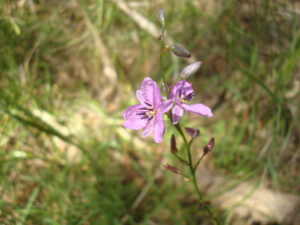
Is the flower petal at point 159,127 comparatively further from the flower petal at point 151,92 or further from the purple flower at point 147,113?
the flower petal at point 151,92

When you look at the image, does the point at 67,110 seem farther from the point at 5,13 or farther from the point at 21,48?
the point at 5,13

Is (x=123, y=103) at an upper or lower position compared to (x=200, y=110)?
upper

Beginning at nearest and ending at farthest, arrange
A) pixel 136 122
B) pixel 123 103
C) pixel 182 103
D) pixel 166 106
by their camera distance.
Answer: pixel 166 106
pixel 182 103
pixel 136 122
pixel 123 103

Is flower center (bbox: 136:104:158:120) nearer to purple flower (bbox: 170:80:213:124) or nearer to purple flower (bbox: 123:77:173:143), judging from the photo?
purple flower (bbox: 123:77:173:143)

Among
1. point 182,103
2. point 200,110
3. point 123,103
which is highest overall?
point 123,103

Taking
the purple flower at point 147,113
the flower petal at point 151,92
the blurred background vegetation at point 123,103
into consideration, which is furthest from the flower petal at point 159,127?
the blurred background vegetation at point 123,103

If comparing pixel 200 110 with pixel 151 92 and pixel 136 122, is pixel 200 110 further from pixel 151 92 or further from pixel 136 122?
pixel 136 122

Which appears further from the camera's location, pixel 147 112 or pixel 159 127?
pixel 147 112

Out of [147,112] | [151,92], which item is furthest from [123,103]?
[151,92]
